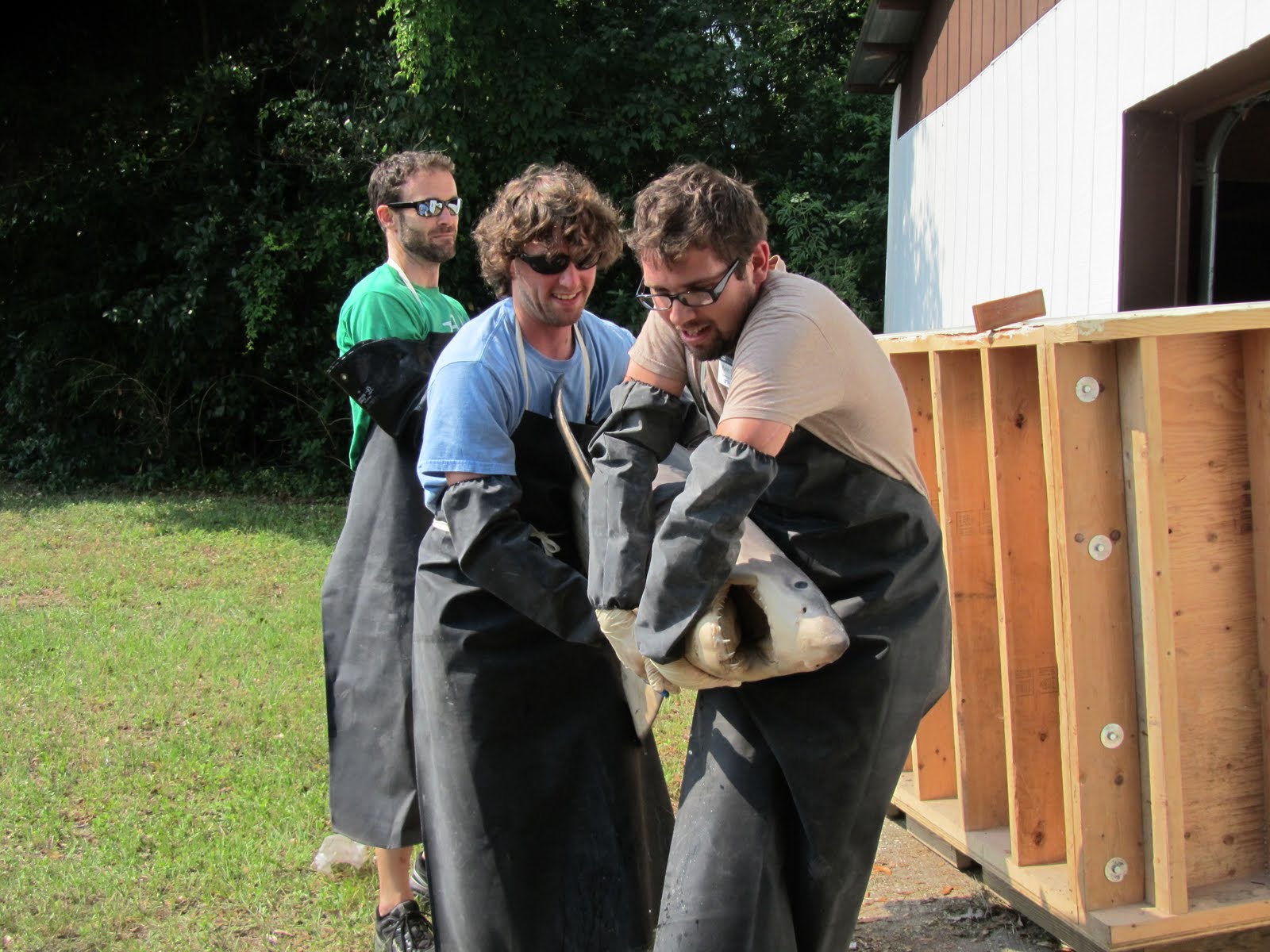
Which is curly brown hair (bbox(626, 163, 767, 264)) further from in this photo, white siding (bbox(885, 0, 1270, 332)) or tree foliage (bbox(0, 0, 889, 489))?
tree foliage (bbox(0, 0, 889, 489))

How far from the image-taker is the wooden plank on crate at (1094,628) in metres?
2.89

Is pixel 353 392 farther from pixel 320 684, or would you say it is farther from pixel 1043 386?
pixel 320 684

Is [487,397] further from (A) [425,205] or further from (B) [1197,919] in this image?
(B) [1197,919]

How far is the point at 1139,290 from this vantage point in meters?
5.31

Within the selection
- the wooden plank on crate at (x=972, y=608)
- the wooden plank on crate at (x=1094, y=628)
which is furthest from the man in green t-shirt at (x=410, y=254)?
the wooden plank on crate at (x=1094, y=628)

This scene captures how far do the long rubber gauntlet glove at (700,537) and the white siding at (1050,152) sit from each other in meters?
3.39

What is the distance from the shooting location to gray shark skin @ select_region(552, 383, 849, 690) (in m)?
2.17

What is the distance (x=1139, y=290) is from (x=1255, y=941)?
308 cm

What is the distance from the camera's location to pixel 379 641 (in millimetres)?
3326

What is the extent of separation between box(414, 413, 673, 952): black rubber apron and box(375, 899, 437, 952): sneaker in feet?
1.63

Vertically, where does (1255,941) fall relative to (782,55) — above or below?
below

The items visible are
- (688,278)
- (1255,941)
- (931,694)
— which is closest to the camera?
(688,278)

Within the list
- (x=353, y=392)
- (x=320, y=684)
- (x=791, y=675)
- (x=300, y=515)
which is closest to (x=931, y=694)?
(x=791, y=675)

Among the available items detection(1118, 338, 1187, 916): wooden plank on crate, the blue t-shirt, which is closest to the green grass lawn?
the blue t-shirt
